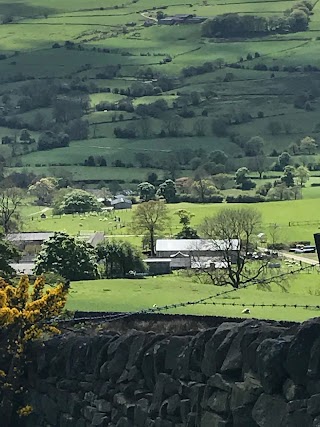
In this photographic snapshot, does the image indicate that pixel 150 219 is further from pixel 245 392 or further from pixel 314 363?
pixel 314 363

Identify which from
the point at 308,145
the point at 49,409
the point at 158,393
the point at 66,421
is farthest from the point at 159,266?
the point at 308,145

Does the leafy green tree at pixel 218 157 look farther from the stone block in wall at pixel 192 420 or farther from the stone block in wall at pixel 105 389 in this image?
the stone block in wall at pixel 192 420

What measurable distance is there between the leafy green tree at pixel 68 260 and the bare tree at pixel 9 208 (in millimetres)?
43594

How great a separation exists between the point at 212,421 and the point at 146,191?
135367 millimetres

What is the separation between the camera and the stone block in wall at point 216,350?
14516 mm

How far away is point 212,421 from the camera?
47.5 feet

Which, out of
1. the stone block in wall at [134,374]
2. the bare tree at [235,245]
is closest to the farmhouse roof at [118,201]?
the bare tree at [235,245]

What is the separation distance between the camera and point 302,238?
10538cm

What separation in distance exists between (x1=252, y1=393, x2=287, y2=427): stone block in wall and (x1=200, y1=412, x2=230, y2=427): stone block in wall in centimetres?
68

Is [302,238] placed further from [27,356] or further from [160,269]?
[27,356]

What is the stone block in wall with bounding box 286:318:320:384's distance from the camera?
12984 millimetres

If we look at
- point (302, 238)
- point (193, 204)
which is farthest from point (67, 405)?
point (193, 204)

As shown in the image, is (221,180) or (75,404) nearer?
(75,404)

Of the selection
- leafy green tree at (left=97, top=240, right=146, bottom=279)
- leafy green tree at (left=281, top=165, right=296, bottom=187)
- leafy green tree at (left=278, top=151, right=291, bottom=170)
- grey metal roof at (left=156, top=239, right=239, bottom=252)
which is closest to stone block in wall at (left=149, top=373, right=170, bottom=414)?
leafy green tree at (left=97, top=240, right=146, bottom=279)
